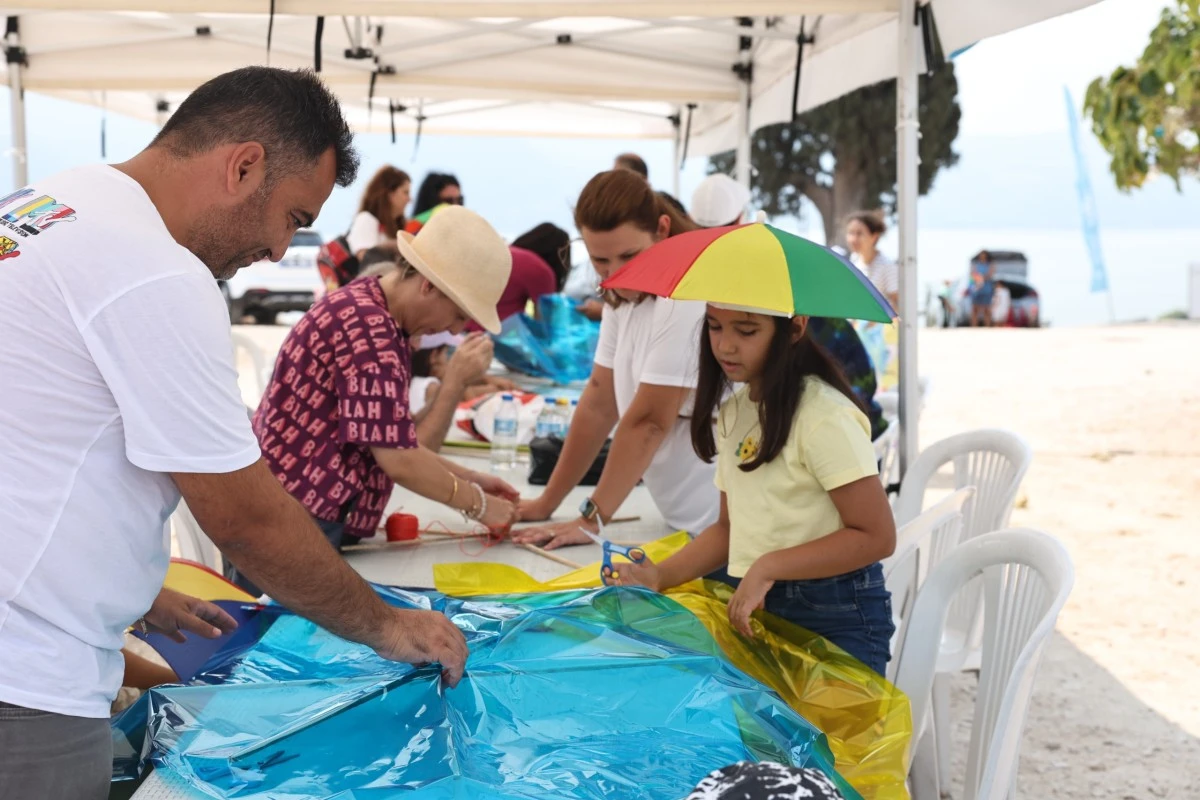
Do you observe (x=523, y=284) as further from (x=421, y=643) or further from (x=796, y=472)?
(x=421, y=643)

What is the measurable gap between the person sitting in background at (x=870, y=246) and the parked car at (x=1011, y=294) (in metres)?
16.4

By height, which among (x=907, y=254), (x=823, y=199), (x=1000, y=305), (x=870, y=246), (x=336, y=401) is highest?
(x=823, y=199)

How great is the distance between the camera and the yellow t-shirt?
2006 millimetres

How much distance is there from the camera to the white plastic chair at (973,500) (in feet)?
9.64

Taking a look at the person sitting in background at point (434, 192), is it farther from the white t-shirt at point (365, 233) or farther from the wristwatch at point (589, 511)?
the wristwatch at point (589, 511)

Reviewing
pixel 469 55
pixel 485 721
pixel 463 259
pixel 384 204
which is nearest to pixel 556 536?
pixel 463 259

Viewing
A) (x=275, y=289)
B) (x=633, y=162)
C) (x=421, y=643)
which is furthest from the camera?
(x=275, y=289)

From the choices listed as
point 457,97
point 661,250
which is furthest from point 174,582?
point 457,97

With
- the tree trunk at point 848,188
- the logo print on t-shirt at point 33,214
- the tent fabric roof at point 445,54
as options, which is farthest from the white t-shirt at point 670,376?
the tree trunk at point 848,188

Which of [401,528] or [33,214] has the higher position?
[33,214]

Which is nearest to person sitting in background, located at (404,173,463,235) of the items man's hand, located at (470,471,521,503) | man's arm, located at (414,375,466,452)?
man's arm, located at (414,375,466,452)

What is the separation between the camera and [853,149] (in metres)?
20.9

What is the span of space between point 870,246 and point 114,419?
266 inches

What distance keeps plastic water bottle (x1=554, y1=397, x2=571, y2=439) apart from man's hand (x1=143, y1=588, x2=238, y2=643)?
1744mm
